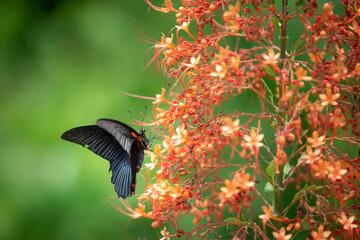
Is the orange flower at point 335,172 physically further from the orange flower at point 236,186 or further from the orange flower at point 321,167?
the orange flower at point 236,186

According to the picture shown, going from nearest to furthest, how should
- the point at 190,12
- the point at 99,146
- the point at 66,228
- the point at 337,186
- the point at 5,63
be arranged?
the point at 337,186 < the point at 190,12 < the point at 99,146 < the point at 66,228 < the point at 5,63

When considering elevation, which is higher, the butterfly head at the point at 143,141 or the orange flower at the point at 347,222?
the butterfly head at the point at 143,141

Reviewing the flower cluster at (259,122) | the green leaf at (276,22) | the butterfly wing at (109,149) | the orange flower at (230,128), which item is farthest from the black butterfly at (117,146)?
the green leaf at (276,22)

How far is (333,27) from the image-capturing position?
1206 mm

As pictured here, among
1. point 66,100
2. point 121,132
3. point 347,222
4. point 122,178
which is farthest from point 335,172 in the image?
point 66,100

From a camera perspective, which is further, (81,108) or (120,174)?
(81,108)

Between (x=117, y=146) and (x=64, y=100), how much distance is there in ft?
3.81

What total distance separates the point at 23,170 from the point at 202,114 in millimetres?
1845

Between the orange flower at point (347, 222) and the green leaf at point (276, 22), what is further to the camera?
the green leaf at point (276, 22)

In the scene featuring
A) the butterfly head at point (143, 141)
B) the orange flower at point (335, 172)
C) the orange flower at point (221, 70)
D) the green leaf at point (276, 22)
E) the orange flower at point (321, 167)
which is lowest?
the butterfly head at point (143, 141)

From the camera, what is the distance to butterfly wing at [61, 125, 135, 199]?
1.75m

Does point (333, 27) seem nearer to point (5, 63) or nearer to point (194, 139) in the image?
point (194, 139)

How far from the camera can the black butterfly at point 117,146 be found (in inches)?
66.2

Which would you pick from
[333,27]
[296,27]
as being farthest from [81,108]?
[333,27]
